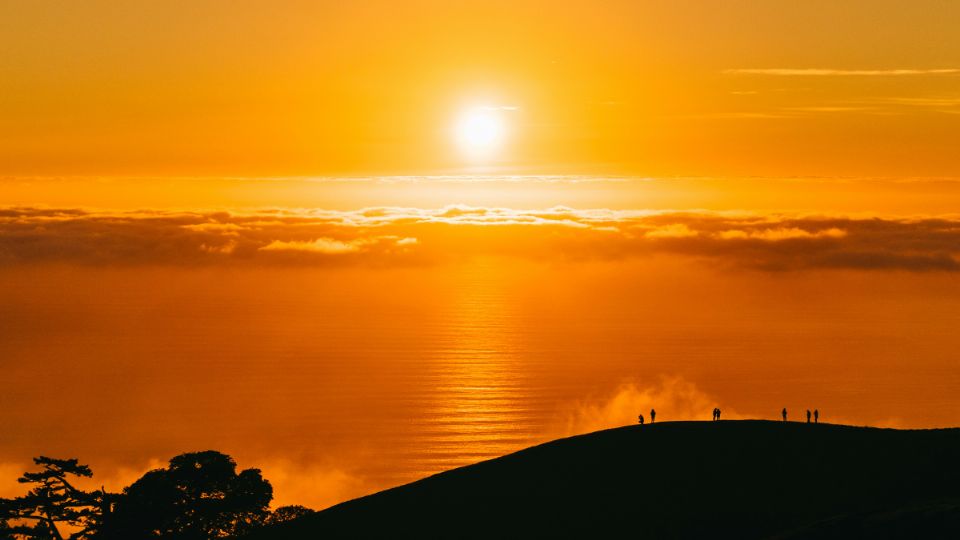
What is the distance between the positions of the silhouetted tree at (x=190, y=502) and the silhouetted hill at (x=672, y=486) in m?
2.33

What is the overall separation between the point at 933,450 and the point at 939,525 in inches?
796

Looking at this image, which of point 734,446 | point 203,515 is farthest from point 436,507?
point 734,446

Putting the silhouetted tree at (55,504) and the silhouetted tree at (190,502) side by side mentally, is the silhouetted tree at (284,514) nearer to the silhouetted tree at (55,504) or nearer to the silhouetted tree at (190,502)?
the silhouetted tree at (190,502)

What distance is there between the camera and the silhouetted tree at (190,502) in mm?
48375

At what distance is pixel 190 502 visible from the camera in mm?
52250

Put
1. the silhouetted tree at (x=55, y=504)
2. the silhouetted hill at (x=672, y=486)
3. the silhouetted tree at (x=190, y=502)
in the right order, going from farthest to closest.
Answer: the silhouetted hill at (x=672, y=486)
the silhouetted tree at (x=190, y=502)
the silhouetted tree at (x=55, y=504)

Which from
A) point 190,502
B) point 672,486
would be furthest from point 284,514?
point 672,486

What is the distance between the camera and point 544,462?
5838 cm

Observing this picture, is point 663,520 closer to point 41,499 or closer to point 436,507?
point 436,507

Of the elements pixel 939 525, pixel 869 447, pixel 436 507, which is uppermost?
pixel 869 447

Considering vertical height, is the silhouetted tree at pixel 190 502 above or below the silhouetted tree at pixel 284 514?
below

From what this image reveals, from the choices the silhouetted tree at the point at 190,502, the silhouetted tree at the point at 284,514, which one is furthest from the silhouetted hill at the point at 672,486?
the silhouetted tree at the point at 284,514

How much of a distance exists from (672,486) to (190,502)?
2427 centimetres

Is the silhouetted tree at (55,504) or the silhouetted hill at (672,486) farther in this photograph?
the silhouetted hill at (672,486)
